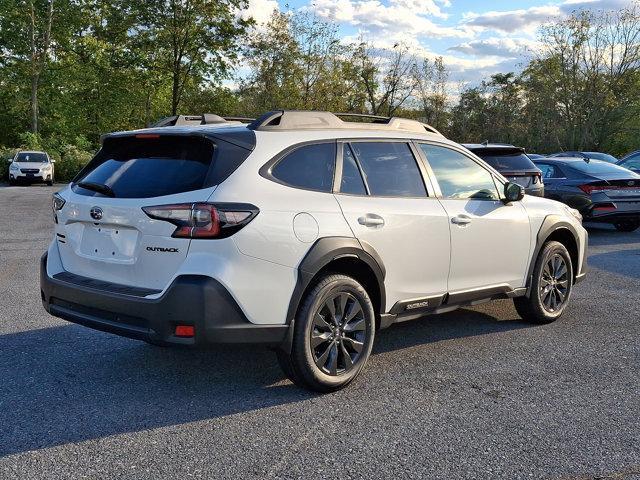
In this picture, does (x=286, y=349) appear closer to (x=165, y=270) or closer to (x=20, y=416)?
(x=165, y=270)

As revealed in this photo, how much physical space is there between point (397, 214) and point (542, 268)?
1962 mm

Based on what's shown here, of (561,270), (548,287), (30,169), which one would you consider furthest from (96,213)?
(30,169)

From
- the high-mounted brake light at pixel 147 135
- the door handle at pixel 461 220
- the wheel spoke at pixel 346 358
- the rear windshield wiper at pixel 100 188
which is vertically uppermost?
the high-mounted brake light at pixel 147 135

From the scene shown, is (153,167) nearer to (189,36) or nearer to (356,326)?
(356,326)

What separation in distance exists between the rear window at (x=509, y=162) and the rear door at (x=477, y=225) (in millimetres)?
5982

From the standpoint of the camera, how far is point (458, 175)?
530 cm

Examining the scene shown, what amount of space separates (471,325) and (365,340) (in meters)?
1.93

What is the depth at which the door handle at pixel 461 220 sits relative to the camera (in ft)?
16.4

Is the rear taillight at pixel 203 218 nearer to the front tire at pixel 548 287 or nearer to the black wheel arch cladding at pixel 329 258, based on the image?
the black wheel arch cladding at pixel 329 258

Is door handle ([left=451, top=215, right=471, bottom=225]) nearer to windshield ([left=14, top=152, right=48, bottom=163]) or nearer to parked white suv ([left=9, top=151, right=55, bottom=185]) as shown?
parked white suv ([left=9, top=151, right=55, bottom=185])

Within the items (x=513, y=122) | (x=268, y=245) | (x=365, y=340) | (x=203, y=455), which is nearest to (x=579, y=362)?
(x=365, y=340)

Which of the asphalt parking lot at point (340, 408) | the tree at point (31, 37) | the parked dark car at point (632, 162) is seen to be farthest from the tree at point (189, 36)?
the asphalt parking lot at point (340, 408)

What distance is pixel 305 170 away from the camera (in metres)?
4.24

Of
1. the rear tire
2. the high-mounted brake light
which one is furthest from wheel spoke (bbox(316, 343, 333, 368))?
the rear tire
